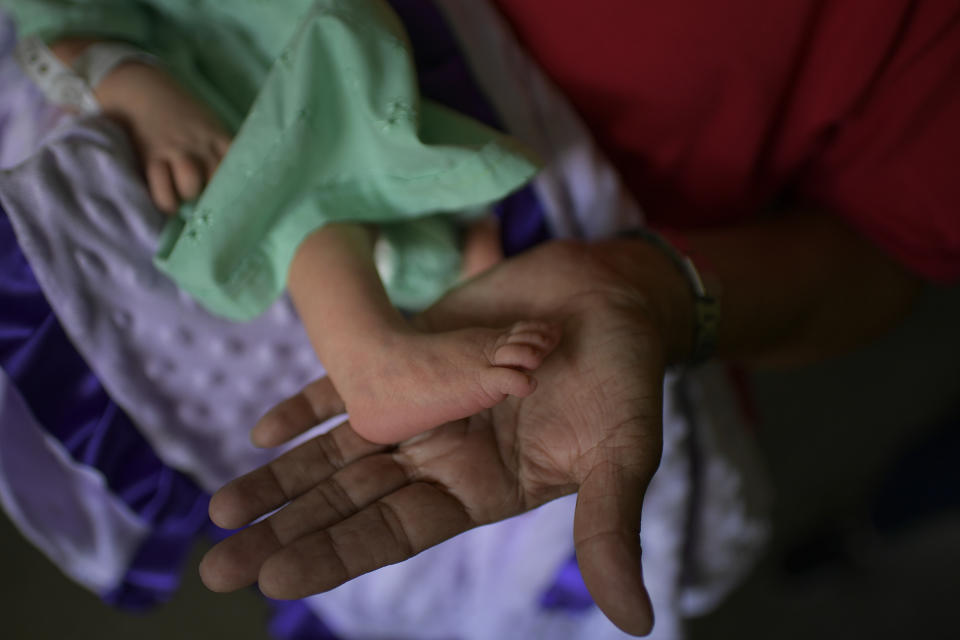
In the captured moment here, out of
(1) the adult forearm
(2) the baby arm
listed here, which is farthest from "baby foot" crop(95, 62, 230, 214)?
(1) the adult forearm

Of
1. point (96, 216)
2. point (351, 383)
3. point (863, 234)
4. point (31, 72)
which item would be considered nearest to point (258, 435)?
point (351, 383)

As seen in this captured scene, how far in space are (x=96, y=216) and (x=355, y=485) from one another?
298 millimetres

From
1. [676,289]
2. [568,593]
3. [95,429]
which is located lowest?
[568,593]

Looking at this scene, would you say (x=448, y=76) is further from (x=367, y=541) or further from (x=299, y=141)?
(x=367, y=541)

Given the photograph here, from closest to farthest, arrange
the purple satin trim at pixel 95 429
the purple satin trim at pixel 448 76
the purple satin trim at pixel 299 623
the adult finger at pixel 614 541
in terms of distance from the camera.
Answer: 1. the adult finger at pixel 614 541
2. the purple satin trim at pixel 95 429
3. the purple satin trim at pixel 448 76
4. the purple satin trim at pixel 299 623

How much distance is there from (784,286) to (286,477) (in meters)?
0.53

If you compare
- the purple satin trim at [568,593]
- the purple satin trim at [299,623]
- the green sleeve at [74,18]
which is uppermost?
the green sleeve at [74,18]

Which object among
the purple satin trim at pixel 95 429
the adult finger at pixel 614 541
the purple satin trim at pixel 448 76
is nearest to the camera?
the adult finger at pixel 614 541

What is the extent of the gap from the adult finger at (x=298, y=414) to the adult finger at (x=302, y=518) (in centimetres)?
7

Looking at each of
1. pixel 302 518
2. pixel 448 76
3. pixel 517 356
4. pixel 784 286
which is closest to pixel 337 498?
pixel 302 518

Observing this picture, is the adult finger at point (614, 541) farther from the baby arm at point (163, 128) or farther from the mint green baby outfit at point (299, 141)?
the baby arm at point (163, 128)

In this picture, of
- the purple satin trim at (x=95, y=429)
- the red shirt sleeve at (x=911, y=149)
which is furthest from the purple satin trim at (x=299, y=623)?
the red shirt sleeve at (x=911, y=149)

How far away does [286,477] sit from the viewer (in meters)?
0.49

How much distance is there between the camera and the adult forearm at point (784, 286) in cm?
61
